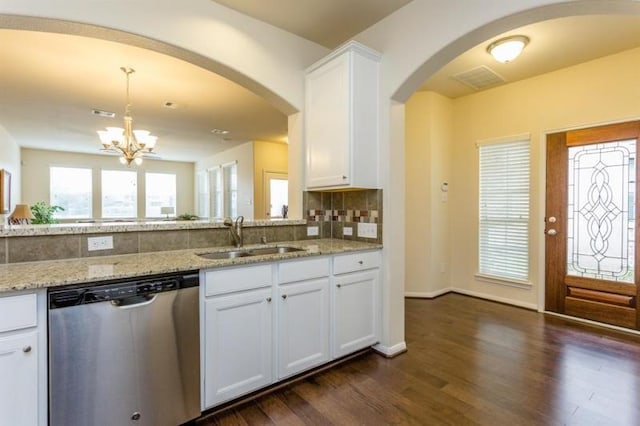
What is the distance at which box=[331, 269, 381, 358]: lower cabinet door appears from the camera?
235cm

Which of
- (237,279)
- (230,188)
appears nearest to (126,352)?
(237,279)

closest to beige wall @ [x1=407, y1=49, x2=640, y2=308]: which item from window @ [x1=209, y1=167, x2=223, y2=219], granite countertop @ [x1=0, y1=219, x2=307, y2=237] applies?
granite countertop @ [x1=0, y1=219, x2=307, y2=237]

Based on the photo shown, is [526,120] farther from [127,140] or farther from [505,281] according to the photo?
[127,140]

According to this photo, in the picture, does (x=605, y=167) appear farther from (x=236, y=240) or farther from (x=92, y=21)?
(x=92, y=21)

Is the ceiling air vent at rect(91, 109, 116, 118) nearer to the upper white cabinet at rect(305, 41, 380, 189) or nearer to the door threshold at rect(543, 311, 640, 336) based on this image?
the upper white cabinet at rect(305, 41, 380, 189)

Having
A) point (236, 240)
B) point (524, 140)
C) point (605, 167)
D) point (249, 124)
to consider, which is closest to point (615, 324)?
point (605, 167)

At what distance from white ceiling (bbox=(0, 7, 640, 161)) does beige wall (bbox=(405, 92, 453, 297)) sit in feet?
1.10

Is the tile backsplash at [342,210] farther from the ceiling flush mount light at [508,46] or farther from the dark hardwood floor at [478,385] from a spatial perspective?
the ceiling flush mount light at [508,46]

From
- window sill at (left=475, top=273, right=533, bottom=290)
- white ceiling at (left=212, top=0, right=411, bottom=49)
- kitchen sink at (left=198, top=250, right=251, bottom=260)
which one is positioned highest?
white ceiling at (left=212, top=0, right=411, bottom=49)

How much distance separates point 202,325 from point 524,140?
3.98m

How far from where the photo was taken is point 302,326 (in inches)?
85.4

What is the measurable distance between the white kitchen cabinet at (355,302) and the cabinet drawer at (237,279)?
57cm

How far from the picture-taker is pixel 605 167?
3.20m

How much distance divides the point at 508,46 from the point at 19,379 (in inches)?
154
